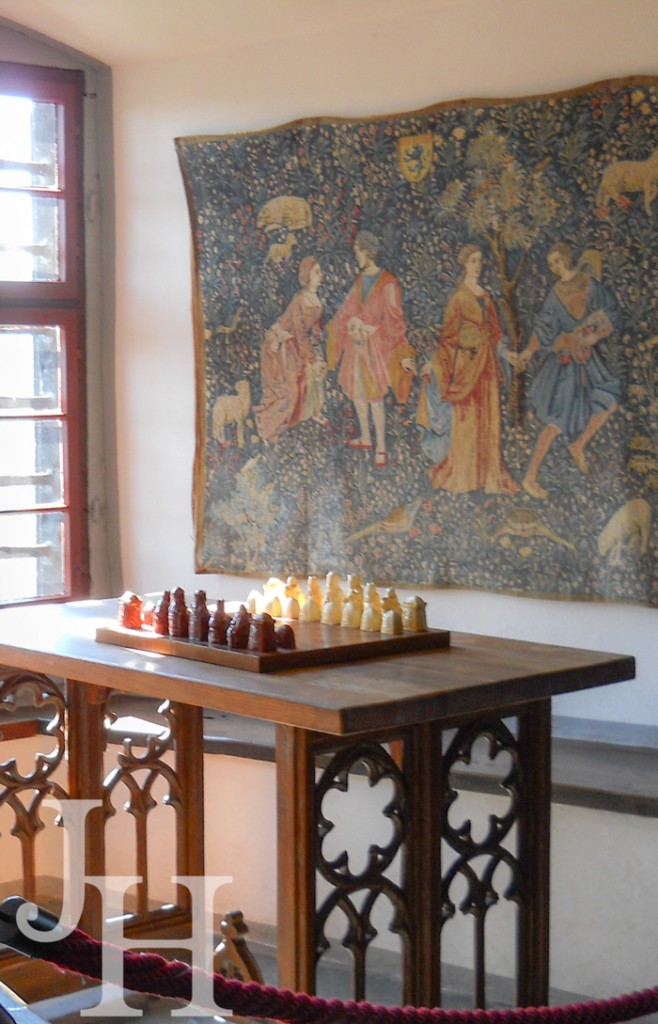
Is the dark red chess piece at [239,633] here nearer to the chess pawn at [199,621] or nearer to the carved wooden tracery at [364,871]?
the chess pawn at [199,621]

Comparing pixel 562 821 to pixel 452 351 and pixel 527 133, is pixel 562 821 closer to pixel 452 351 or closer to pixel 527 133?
pixel 452 351

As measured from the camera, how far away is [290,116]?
221 inches

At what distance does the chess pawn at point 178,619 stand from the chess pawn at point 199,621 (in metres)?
0.02

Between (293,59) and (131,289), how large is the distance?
4.26 ft

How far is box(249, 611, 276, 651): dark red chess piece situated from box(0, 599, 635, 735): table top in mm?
117

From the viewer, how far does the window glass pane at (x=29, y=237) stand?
5.89 m

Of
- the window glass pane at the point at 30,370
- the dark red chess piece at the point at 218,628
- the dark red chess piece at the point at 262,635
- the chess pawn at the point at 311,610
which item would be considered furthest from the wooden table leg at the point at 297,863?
the window glass pane at the point at 30,370

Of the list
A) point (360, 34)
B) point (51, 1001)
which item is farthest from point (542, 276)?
point (51, 1001)

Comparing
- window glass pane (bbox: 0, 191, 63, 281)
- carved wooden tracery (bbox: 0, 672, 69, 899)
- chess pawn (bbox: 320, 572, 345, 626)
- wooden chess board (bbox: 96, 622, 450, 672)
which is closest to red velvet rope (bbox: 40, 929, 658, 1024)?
wooden chess board (bbox: 96, 622, 450, 672)

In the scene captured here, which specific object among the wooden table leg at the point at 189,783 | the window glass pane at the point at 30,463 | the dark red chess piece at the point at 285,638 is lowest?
the wooden table leg at the point at 189,783

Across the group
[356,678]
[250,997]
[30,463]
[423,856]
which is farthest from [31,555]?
[250,997]

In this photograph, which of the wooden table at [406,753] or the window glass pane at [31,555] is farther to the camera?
the window glass pane at [31,555]

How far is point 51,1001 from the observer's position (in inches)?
81.7

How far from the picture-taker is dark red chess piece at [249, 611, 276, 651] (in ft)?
11.6
